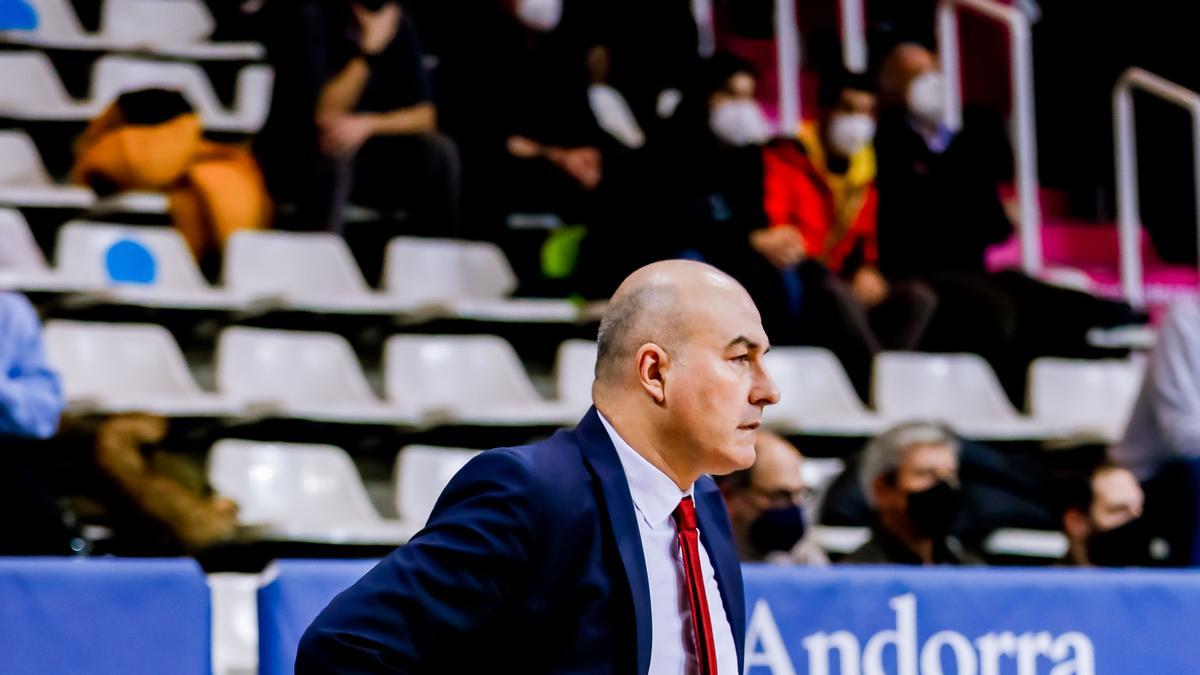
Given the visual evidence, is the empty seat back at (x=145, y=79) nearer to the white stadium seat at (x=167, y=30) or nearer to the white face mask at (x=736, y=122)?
the white stadium seat at (x=167, y=30)

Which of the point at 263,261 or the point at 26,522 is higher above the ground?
the point at 263,261

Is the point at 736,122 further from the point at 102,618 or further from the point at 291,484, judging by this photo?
the point at 102,618

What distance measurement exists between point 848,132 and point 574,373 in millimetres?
1986

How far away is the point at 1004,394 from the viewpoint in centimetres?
838

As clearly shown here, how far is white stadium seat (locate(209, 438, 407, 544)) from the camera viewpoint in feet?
21.2

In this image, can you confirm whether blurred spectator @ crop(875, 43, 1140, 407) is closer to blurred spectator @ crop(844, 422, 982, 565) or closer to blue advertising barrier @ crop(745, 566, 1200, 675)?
blurred spectator @ crop(844, 422, 982, 565)

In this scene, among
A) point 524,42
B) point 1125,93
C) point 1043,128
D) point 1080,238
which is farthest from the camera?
point 1043,128

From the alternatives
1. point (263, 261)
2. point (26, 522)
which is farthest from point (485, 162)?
point (26, 522)

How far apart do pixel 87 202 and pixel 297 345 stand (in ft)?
3.26

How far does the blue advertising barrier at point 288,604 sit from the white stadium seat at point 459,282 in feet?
11.8

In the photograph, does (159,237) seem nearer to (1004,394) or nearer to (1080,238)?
(1004,394)

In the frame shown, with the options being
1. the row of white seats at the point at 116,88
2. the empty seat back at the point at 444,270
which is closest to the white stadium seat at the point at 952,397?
the empty seat back at the point at 444,270

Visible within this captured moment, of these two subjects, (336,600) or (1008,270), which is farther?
(1008,270)

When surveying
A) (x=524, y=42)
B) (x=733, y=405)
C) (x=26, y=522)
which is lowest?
(x=26, y=522)
